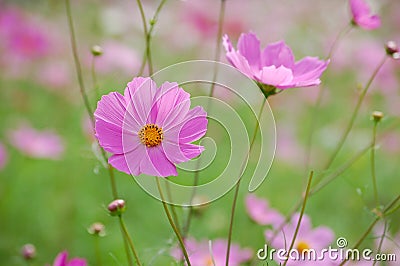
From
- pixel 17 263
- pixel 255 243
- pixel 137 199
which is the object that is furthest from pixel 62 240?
pixel 255 243

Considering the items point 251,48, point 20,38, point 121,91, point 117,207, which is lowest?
point 121,91

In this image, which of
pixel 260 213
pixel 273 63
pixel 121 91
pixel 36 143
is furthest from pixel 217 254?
pixel 121 91

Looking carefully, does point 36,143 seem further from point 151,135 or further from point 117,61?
point 151,135

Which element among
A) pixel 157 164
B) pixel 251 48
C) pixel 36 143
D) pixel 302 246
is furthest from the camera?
pixel 36 143

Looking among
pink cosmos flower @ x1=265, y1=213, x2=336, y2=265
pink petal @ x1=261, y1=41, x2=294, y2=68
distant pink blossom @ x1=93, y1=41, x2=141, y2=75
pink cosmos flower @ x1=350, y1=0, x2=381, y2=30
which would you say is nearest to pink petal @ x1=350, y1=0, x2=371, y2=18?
pink cosmos flower @ x1=350, y1=0, x2=381, y2=30

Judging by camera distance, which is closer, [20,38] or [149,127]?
[149,127]

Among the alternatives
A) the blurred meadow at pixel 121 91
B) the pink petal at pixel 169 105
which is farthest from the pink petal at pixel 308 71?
the blurred meadow at pixel 121 91
